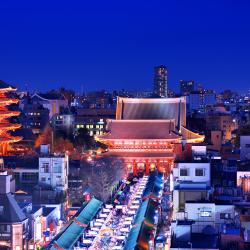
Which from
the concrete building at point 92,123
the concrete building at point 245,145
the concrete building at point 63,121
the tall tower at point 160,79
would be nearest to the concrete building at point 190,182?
the concrete building at point 245,145

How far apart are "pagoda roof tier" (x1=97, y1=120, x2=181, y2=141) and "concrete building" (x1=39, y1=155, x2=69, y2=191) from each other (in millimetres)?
8380

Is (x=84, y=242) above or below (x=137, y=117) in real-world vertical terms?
below

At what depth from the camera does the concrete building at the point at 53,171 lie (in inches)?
810

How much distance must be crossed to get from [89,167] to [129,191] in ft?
10.5

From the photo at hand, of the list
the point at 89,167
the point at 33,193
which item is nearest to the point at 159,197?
the point at 33,193

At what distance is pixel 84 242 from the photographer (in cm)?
1323

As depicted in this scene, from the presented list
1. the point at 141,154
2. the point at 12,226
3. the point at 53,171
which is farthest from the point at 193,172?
the point at 141,154

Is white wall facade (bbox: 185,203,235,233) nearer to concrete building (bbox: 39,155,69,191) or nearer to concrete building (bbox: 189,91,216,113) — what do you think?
concrete building (bbox: 39,155,69,191)

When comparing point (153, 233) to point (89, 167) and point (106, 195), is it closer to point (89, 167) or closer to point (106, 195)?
point (106, 195)

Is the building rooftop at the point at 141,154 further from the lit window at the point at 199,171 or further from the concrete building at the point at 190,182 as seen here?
the lit window at the point at 199,171

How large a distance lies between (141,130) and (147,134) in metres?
0.52

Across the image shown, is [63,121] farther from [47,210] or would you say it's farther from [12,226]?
[12,226]

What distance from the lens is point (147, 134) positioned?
29750mm

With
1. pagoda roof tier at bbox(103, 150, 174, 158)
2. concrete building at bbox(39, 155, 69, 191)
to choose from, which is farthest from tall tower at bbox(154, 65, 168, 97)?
concrete building at bbox(39, 155, 69, 191)
